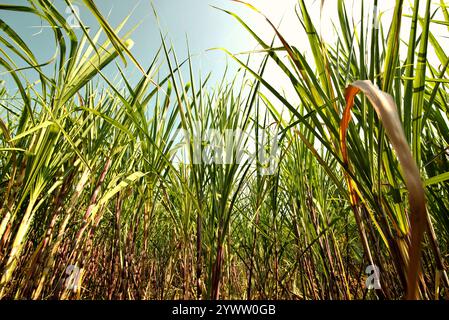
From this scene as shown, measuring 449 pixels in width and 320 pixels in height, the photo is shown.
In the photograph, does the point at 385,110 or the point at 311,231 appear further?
the point at 311,231

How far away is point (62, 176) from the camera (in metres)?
0.78

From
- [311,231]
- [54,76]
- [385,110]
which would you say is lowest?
[385,110]

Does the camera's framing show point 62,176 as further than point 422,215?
Yes

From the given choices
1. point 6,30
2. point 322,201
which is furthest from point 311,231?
point 6,30

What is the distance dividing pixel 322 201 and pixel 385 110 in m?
0.88

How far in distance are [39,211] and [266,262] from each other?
0.92 meters

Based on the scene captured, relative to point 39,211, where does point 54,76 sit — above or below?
above

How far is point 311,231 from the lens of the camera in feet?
→ 3.06
